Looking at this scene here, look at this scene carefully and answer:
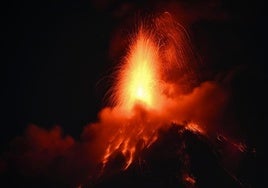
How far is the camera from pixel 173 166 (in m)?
141

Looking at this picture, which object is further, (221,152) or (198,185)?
(221,152)

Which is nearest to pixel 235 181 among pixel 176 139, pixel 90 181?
pixel 176 139

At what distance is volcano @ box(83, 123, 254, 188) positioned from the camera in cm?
13738

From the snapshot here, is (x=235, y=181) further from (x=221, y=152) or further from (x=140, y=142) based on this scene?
(x=140, y=142)

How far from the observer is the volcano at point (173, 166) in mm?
137375

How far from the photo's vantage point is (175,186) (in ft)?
442

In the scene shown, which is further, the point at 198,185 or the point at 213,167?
the point at 213,167

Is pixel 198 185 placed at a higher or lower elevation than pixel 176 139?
lower

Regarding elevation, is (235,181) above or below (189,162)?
below

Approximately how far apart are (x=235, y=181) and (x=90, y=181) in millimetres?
30421

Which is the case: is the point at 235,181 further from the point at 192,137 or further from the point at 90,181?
the point at 90,181

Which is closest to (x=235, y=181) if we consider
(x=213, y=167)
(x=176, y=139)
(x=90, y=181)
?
(x=213, y=167)

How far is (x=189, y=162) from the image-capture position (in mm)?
143500

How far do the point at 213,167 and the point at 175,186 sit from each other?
1303cm
